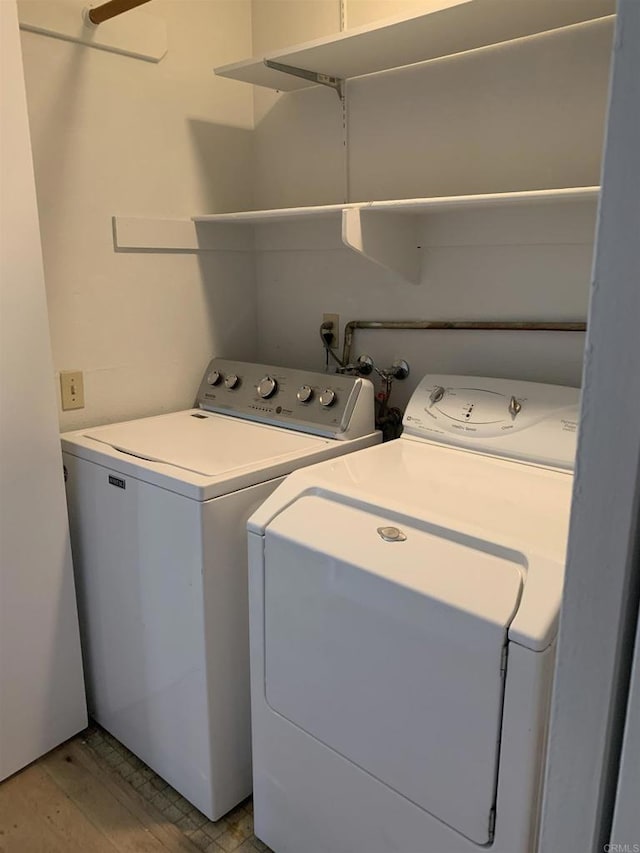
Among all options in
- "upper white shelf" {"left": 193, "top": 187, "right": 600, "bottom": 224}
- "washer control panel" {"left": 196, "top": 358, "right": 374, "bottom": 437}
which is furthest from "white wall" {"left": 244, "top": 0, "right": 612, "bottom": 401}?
"washer control panel" {"left": 196, "top": 358, "right": 374, "bottom": 437}

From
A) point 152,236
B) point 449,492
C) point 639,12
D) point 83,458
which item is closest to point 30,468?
point 83,458

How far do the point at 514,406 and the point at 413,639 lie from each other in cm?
74

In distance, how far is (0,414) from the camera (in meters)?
1.67

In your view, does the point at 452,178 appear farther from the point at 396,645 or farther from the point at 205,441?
the point at 396,645

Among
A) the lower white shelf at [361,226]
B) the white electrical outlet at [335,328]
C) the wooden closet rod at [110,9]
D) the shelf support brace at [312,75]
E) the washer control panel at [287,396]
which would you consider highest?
the wooden closet rod at [110,9]

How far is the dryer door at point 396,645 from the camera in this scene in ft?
3.61

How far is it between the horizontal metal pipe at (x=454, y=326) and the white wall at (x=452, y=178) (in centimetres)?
3

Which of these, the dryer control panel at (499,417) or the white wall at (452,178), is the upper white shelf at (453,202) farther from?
the dryer control panel at (499,417)

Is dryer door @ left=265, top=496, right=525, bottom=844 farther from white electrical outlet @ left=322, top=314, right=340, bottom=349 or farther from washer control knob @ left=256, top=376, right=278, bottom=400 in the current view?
white electrical outlet @ left=322, top=314, right=340, bottom=349

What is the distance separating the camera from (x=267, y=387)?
83.2 inches

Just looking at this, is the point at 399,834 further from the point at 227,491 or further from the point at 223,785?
the point at 227,491

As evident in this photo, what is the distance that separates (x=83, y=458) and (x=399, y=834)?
46.8 inches

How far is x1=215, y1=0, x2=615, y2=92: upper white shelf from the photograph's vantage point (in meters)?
1.51

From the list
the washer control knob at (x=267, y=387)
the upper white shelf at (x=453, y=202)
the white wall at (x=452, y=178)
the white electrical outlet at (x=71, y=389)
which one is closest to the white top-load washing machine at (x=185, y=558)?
the washer control knob at (x=267, y=387)
